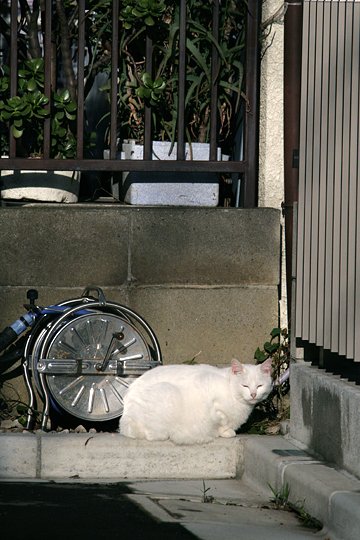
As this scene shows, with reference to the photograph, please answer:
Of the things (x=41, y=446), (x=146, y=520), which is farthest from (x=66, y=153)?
(x=146, y=520)

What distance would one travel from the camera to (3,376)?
7270 mm

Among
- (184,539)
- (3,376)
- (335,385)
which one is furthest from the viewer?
(3,376)

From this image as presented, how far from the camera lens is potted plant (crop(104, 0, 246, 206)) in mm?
7594

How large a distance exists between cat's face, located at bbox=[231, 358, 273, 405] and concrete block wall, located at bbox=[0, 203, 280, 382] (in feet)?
2.67

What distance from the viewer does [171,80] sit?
775 centimetres

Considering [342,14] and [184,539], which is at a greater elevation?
[342,14]

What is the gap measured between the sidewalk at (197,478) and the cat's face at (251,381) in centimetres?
26

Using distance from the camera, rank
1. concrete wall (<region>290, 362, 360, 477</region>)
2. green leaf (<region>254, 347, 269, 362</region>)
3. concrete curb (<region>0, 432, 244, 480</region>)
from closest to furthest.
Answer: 1. concrete wall (<region>290, 362, 360, 477</region>)
2. concrete curb (<region>0, 432, 244, 480</region>)
3. green leaf (<region>254, 347, 269, 362</region>)

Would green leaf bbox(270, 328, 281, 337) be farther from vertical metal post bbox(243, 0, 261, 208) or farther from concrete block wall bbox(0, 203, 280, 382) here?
vertical metal post bbox(243, 0, 261, 208)

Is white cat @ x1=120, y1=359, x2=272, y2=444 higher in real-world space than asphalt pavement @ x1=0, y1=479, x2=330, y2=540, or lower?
higher

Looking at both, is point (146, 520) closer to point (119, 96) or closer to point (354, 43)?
point (354, 43)

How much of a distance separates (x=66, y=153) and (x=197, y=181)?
96 centimetres

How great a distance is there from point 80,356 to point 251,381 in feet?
3.94

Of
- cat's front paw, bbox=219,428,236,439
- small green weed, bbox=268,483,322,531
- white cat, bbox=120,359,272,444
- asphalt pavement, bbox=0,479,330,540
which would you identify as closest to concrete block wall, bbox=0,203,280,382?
white cat, bbox=120,359,272,444
